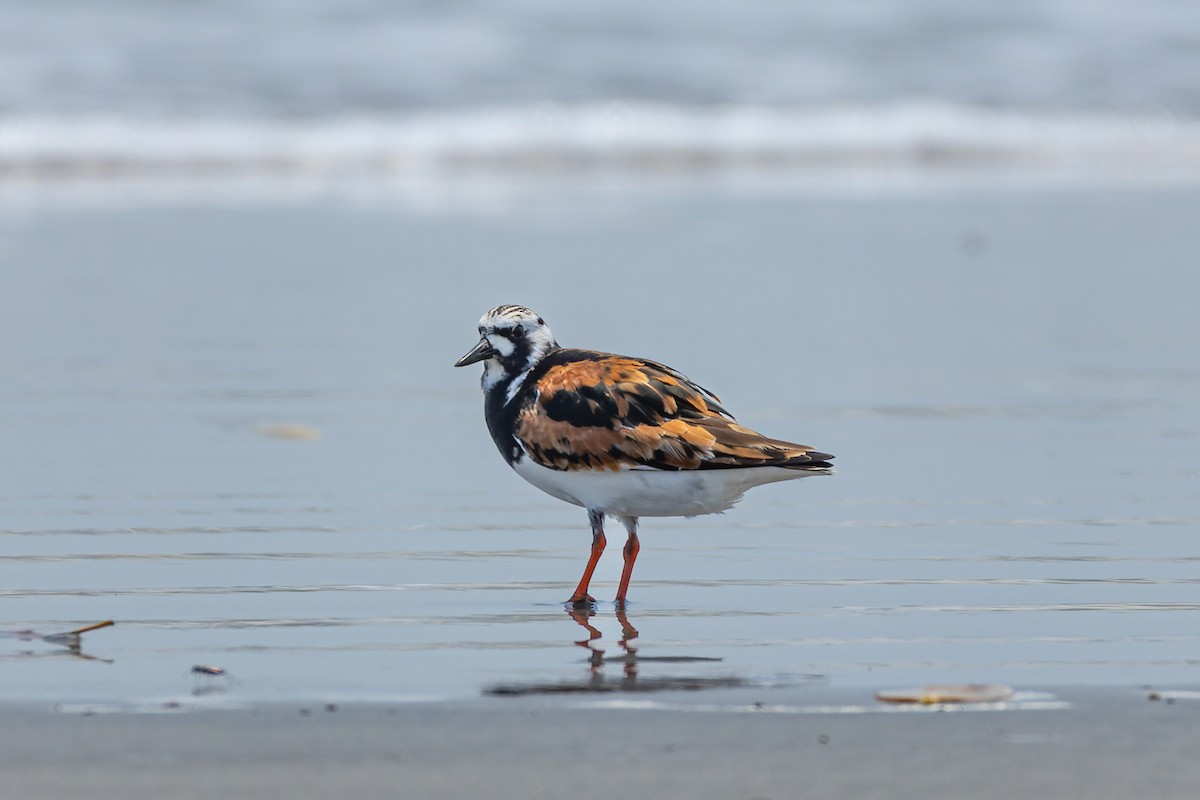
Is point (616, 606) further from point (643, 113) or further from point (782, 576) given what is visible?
point (643, 113)

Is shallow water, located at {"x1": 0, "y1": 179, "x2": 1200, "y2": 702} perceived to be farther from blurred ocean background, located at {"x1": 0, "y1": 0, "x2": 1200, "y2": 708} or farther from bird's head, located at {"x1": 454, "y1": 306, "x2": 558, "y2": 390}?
bird's head, located at {"x1": 454, "y1": 306, "x2": 558, "y2": 390}

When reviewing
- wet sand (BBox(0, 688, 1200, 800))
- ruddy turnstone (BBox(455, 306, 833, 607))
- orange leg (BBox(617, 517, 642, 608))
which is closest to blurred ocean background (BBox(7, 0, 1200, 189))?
ruddy turnstone (BBox(455, 306, 833, 607))

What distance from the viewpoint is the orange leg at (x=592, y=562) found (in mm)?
4664

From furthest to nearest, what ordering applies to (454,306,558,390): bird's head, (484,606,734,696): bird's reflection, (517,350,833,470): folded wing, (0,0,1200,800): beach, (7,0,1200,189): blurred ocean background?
(7,0,1200,189): blurred ocean background < (454,306,558,390): bird's head < (517,350,833,470): folded wing < (484,606,734,696): bird's reflection < (0,0,1200,800): beach

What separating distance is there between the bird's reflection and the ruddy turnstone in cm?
49

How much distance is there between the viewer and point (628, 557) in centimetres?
485

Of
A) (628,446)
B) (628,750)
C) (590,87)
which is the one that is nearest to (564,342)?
(628,446)

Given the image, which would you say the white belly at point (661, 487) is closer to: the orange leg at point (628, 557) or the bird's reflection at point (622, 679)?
the orange leg at point (628, 557)

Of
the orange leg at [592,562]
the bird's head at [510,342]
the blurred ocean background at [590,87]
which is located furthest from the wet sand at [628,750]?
the blurred ocean background at [590,87]

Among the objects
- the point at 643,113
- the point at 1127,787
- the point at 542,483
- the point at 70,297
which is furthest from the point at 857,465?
the point at 643,113

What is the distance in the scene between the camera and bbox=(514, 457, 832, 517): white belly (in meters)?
4.66

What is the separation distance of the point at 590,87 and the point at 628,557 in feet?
53.3

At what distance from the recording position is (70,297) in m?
9.77

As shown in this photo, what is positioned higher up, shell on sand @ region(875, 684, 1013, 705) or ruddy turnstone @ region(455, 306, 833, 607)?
ruddy turnstone @ region(455, 306, 833, 607)
